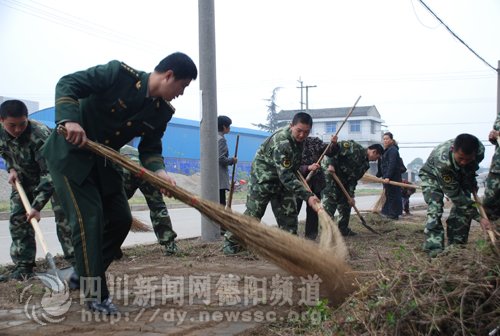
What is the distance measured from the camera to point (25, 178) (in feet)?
17.1

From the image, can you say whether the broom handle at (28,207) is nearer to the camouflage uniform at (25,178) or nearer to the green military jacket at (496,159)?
the camouflage uniform at (25,178)

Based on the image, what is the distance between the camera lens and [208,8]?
7.51 m

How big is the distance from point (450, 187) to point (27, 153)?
12.7 feet

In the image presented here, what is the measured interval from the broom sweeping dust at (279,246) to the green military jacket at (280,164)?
1930 millimetres

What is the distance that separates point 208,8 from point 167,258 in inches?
132

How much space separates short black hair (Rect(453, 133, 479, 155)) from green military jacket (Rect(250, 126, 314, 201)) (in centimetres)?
144

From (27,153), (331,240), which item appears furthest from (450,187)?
(27,153)

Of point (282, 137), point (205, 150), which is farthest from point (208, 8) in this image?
point (282, 137)

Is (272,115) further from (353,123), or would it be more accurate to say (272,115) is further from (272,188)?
(272,188)

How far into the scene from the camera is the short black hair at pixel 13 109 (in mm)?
A: 4805

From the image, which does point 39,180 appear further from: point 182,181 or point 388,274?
point 182,181

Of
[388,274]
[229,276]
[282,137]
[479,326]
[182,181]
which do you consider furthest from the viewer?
[182,181]

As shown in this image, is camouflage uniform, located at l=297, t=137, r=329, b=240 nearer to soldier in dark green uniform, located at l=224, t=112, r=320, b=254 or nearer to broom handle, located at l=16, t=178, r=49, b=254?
soldier in dark green uniform, located at l=224, t=112, r=320, b=254

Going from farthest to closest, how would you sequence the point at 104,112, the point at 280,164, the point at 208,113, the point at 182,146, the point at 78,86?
the point at 182,146 → the point at 208,113 → the point at 280,164 → the point at 104,112 → the point at 78,86
